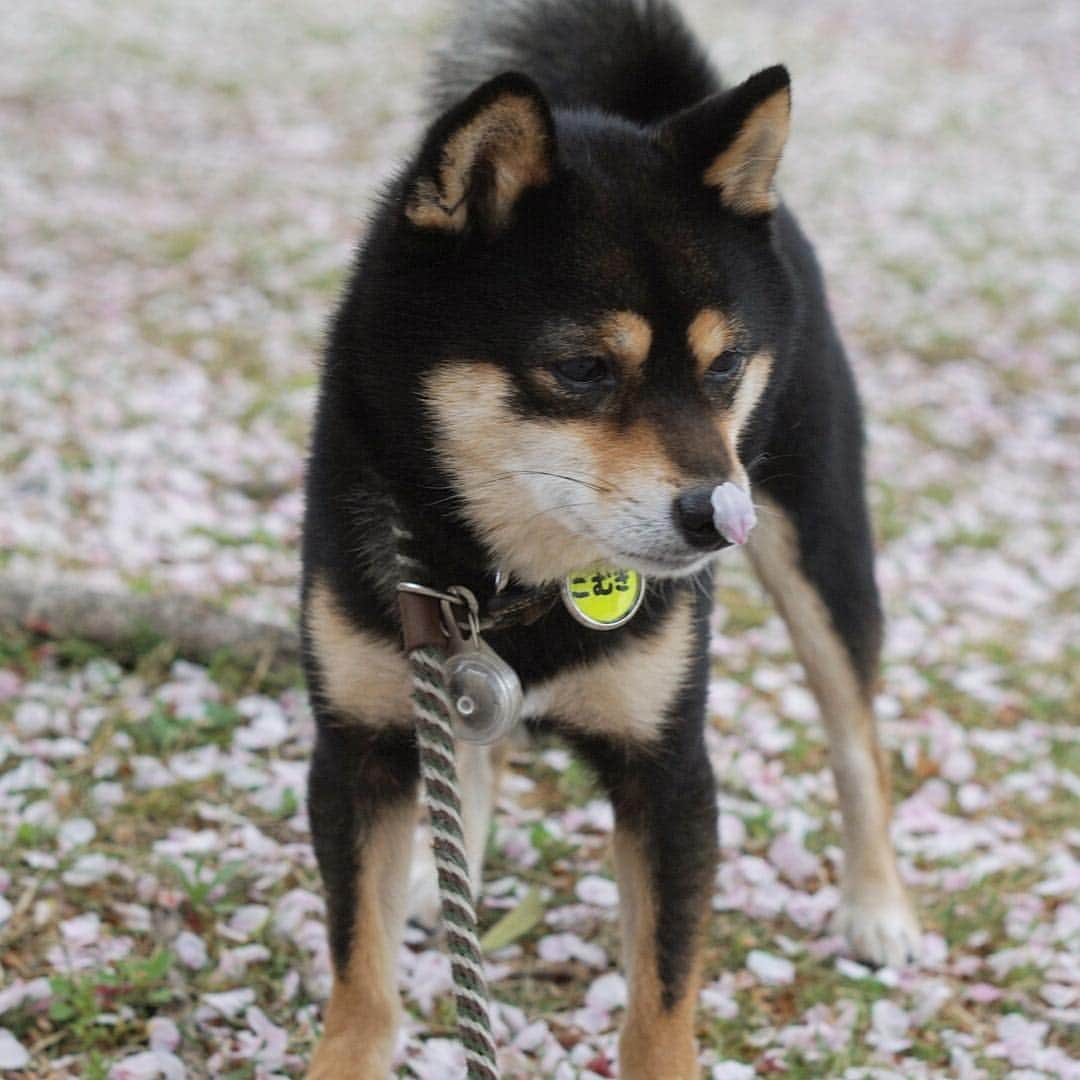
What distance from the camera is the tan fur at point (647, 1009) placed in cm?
253

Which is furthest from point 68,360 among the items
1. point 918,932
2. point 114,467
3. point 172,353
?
point 918,932

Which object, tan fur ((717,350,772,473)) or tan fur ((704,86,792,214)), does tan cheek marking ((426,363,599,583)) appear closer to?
tan fur ((717,350,772,473))

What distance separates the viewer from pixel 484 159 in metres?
2.21

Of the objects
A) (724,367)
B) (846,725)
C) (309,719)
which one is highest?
(724,367)

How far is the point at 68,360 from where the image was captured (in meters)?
6.22

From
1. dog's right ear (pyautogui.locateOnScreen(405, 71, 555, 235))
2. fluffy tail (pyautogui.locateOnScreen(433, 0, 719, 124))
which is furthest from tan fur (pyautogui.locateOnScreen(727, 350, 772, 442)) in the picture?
fluffy tail (pyautogui.locateOnScreen(433, 0, 719, 124))

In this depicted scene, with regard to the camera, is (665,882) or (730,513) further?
(665,882)

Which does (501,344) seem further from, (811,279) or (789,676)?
(789,676)

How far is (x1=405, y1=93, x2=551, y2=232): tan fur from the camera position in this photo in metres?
2.14

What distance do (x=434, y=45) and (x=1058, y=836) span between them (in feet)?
8.60

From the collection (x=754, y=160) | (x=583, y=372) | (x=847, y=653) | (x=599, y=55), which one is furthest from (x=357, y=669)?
(x=599, y=55)

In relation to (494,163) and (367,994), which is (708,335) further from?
(367,994)

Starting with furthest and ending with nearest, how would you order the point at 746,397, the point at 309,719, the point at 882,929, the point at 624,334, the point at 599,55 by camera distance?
the point at 309,719
the point at 882,929
the point at 599,55
the point at 746,397
the point at 624,334

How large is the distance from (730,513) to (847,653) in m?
1.46
